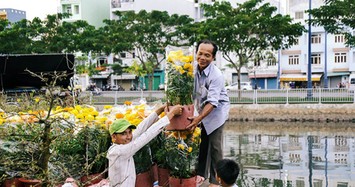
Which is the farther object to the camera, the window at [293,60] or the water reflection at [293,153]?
the window at [293,60]

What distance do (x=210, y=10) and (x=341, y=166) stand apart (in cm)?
1408

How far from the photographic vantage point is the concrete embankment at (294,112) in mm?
16172

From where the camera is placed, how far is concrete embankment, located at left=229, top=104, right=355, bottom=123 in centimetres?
1617

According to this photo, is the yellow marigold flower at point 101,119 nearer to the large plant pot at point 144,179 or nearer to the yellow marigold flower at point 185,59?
the large plant pot at point 144,179

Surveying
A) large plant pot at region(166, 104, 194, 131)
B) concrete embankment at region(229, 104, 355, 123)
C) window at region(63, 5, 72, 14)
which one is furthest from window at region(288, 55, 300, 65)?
large plant pot at region(166, 104, 194, 131)

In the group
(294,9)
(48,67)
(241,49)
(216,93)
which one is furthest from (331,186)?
(294,9)

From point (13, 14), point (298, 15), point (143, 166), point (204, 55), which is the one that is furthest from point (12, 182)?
point (13, 14)

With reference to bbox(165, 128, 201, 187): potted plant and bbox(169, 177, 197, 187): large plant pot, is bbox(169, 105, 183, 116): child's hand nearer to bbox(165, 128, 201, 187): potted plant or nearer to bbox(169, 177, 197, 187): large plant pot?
bbox(165, 128, 201, 187): potted plant

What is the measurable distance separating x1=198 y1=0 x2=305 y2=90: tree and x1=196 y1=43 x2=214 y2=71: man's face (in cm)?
1643

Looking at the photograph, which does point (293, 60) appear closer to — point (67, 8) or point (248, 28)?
point (248, 28)

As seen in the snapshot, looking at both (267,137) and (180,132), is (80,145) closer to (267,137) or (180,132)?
(180,132)

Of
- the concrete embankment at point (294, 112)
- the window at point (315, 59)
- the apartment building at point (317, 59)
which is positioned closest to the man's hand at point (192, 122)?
the concrete embankment at point (294, 112)

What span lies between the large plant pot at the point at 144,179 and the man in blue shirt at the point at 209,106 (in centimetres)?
45

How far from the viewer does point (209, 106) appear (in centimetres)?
336
